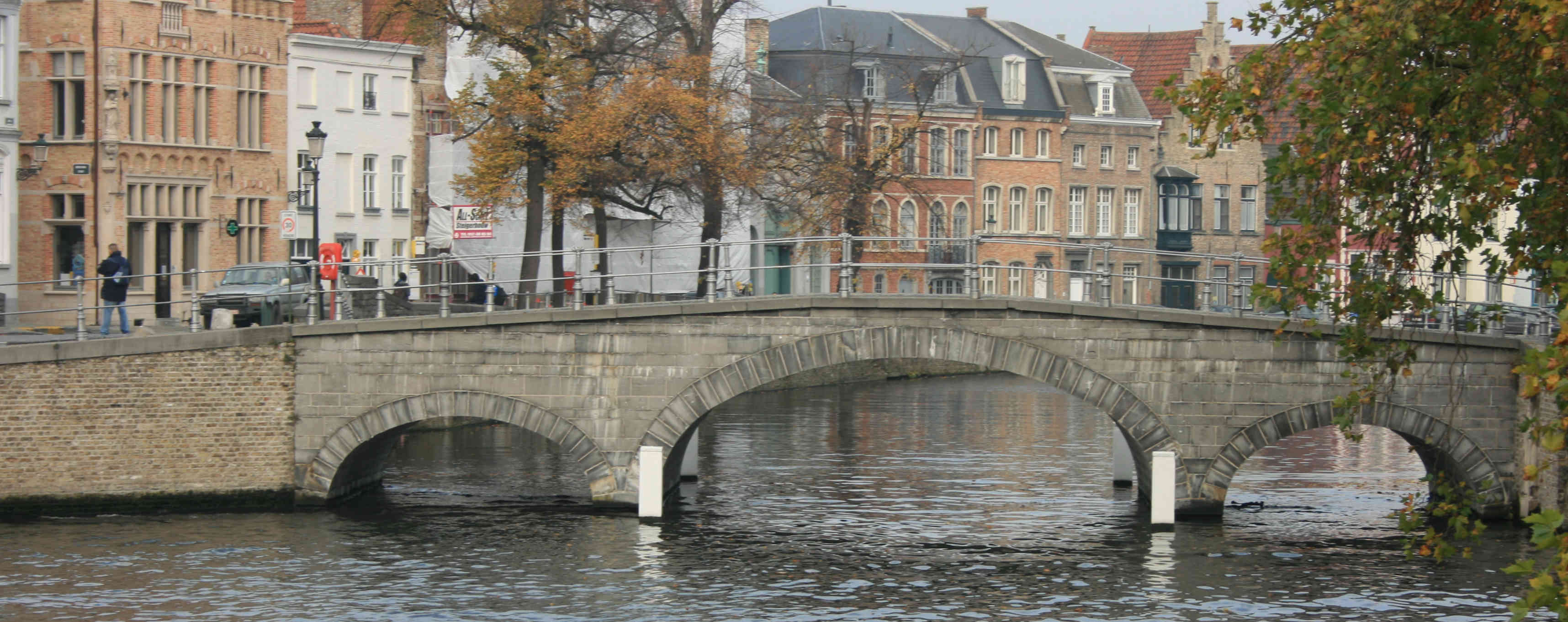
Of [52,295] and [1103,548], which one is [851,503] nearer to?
[1103,548]

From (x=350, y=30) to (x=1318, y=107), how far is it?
128 feet

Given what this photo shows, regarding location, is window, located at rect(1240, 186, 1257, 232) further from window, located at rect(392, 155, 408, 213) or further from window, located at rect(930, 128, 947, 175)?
window, located at rect(392, 155, 408, 213)

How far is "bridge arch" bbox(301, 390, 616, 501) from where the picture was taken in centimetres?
2606

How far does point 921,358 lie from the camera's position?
2569 centimetres

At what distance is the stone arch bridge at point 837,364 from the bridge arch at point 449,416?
22 millimetres

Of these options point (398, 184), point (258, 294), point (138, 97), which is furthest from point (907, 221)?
point (258, 294)

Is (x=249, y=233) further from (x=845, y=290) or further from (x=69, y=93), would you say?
(x=845, y=290)

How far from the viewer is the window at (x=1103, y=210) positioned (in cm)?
6844

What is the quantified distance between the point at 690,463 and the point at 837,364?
20.2 feet

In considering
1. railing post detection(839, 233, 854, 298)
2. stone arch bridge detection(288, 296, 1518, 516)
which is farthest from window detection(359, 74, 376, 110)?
railing post detection(839, 233, 854, 298)

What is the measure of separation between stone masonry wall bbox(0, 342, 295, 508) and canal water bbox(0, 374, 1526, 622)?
65cm

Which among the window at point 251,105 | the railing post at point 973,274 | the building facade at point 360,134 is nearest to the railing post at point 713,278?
the railing post at point 973,274

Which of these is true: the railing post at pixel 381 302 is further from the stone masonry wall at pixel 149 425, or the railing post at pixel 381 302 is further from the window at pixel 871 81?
the window at pixel 871 81

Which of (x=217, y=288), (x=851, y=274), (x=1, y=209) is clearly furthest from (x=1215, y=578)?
(x=1, y=209)
